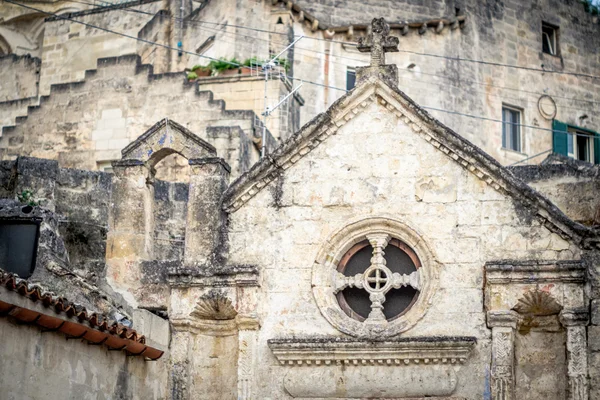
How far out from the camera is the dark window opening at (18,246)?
2120 centimetres

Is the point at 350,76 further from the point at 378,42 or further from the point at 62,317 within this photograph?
the point at 62,317

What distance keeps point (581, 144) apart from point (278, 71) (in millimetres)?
11147

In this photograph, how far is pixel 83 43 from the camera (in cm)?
4200

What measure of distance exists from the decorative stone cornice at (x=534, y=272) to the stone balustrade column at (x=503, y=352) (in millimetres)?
540

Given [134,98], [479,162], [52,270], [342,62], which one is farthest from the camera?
[342,62]

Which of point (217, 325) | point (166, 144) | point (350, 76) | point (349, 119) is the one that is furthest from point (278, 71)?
point (217, 325)

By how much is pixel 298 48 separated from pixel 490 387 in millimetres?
17227

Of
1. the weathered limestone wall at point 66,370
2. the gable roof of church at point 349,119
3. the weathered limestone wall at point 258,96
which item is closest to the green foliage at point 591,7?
the weathered limestone wall at point 258,96

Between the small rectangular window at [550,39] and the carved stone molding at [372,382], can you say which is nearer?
the carved stone molding at [372,382]

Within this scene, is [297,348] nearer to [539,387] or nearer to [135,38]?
[539,387]

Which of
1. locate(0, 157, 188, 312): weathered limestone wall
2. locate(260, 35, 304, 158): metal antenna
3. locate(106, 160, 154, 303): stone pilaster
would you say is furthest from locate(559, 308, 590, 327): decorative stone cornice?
locate(260, 35, 304, 158): metal antenna

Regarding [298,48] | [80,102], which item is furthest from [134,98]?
[298,48]

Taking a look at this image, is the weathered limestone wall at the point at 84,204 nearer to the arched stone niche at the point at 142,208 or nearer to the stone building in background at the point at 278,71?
the arched stone niche at the point at 142,208

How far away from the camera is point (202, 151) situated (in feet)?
80.6
